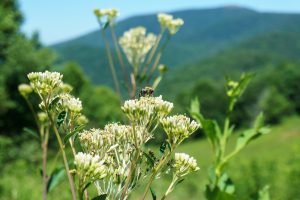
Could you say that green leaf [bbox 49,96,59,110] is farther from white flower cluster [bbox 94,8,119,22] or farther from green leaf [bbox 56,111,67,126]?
white flower cluster [bbox 94,8,119,22]

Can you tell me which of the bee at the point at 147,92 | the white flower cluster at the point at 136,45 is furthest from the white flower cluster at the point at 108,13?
the bee at the point at 147,92

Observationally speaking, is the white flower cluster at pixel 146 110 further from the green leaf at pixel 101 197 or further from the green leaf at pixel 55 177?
the green leaf at pixel 55 177

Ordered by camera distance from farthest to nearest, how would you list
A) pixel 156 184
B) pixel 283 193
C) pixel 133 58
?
pixel 156 184 → pixel 283 193 → pixel 133 58

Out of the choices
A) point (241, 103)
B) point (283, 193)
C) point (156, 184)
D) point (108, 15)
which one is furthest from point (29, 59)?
point (241, 103)

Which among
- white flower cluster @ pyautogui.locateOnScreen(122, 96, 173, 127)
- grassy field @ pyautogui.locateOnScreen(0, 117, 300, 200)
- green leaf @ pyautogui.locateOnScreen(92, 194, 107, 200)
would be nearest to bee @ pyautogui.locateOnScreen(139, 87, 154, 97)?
white flower cluster @ pyautogui.locateOnScreen(122, 96, 173, 127)

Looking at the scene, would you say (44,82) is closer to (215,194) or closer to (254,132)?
(215,194)

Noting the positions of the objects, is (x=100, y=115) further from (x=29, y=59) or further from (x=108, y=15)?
(x=108, y=15)

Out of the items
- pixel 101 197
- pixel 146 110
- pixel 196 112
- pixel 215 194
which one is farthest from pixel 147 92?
pixel 196 112


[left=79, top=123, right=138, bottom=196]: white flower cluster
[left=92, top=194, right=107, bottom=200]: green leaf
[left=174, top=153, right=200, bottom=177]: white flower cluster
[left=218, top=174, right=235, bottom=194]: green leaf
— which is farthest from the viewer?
Answer: [left=218, top=174, right=235, bottom=194]: green leaf
